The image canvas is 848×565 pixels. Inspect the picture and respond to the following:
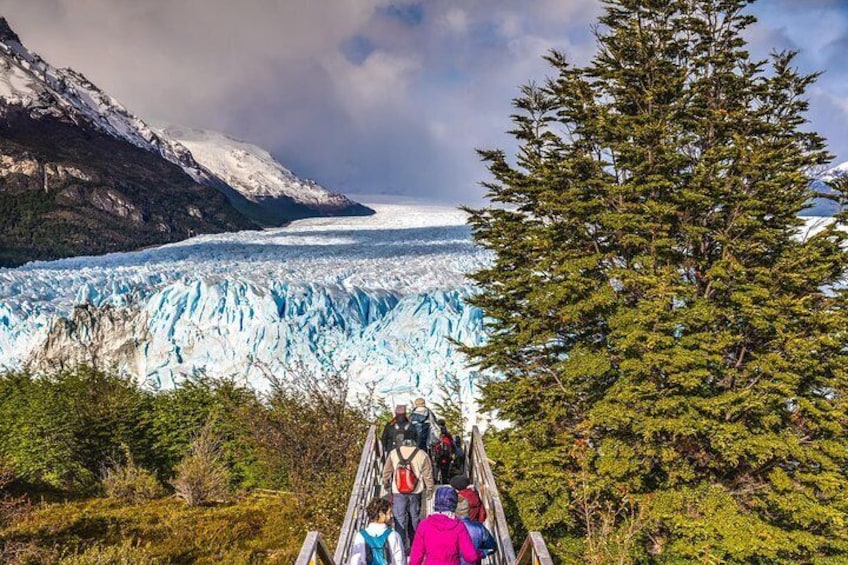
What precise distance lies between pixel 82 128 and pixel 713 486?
74680mm

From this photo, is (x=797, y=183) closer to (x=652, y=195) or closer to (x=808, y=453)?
(x=652, y=195)

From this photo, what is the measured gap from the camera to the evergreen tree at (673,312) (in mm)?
10656

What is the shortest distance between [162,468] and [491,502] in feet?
50.4

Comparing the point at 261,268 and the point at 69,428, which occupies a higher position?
the point at 261,268

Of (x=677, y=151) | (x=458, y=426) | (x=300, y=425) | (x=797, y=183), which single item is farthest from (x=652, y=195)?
(x=300, y=425)

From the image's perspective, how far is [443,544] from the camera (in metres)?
4.48

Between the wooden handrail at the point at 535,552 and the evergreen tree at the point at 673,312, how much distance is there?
17.2ft

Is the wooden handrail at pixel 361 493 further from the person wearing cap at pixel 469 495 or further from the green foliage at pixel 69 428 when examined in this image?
the green foliage at pixel 69 428

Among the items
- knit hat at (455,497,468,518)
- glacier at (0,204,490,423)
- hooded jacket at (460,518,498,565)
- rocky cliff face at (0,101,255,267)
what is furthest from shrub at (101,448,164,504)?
rocky cliff face at (0,101,255,267)

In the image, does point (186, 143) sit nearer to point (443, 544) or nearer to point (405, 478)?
point (405, 478)

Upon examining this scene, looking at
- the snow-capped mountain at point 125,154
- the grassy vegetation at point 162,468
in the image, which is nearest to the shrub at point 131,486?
the grassy vegetation at point 162,468

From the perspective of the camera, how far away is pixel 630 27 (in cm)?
1353

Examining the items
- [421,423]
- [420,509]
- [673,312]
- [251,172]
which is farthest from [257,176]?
[420,509]

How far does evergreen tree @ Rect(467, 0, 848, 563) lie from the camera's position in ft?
35.0
